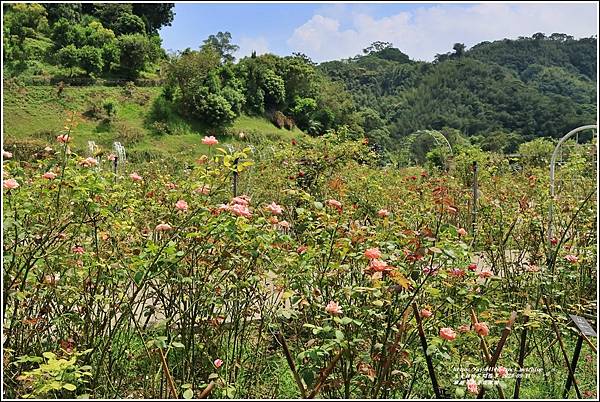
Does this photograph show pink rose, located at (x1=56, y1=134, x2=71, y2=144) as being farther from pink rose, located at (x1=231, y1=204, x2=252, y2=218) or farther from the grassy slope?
the grassy slope

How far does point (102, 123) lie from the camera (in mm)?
24031

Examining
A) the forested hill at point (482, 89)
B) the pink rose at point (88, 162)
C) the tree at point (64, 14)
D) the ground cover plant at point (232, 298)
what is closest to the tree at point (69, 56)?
the tree at point (64, 14)

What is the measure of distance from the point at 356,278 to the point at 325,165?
405 centimetres

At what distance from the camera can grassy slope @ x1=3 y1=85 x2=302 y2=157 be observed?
21.6 metres

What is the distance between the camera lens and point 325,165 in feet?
19.5

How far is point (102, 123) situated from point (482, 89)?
2783 cm

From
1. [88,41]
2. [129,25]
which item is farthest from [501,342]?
[129,25]

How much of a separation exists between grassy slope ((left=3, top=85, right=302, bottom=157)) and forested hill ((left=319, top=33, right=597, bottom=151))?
9.14m

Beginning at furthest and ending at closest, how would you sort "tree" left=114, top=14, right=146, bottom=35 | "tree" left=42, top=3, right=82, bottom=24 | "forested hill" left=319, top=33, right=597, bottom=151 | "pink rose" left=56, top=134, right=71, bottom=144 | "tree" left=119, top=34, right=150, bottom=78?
"forested hill" left=319, top=33, right=597, bottom=151, "tree" left=114, top=14, right=146, bottom=35, "tree" left=42, top=3, right=82, bottom=24, "tree" left=119, top=34, right=150, bottom=78, "pink rose" left=56, top=134, right=71, bottom=144

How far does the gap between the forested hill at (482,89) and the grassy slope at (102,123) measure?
9142 millimetres

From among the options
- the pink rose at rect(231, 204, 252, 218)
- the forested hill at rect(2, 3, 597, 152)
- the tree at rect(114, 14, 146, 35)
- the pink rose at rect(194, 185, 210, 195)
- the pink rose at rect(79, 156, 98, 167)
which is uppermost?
the tree at rect(114, 14, 146, 35)

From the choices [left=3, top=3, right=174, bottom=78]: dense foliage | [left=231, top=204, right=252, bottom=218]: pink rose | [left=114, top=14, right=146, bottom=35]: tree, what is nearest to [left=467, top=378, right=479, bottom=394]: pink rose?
[left=231, top=204, right=252, bottom=218]: pink rose

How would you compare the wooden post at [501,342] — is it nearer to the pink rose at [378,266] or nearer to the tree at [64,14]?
the pink rose at [378,266]

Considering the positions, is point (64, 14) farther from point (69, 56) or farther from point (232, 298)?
point (232, 298)
